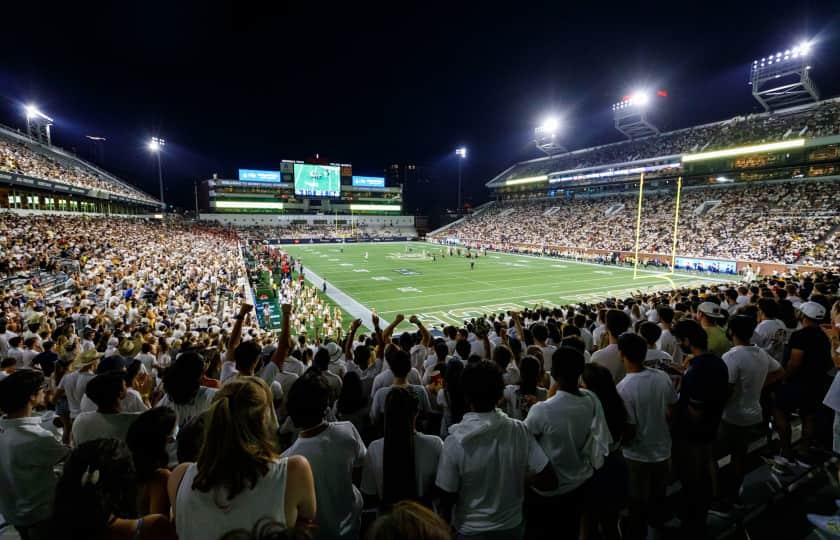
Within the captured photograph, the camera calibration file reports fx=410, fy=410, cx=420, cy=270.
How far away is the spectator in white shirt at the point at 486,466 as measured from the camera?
2.33 m

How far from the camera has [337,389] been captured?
4.54m

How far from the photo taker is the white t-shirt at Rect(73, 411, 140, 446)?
297 centimetres

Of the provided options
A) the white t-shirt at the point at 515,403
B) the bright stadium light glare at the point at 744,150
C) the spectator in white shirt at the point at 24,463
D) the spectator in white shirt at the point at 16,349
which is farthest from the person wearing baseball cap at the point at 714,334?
the bright stadium light glare at the point at 744,150

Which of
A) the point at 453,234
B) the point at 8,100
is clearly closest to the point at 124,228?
the point at 8,100

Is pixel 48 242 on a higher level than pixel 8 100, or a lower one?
lower

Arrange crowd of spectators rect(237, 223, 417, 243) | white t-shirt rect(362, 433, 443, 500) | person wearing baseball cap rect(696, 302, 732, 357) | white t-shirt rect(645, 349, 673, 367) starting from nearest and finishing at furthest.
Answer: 1. white t-shirt rect(362, 433, 443, 500)
2. white t-shirt rect(645, 349, 673, 367)
3. person wearing baseball cap rect(696, 302, 732, 357)
4. crowd of spectators rect(237, 223, 417, 243)

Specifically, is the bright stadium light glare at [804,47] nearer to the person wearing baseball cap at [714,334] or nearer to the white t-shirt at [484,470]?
the person wearing baseball cap at [714,334]

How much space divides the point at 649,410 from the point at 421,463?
2045mm

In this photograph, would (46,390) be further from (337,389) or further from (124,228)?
(124,228)

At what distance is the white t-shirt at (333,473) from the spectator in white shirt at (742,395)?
361 centimetres

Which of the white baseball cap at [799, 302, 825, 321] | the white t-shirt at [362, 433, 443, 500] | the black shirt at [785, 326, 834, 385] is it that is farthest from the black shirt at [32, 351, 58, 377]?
the white baseball cap at [799, 302, 825, 321]

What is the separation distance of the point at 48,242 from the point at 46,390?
897 inches

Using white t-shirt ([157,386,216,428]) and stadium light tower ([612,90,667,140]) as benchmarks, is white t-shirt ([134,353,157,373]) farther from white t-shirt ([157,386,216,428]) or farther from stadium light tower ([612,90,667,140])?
stadium light tower ([612,90,667,140])

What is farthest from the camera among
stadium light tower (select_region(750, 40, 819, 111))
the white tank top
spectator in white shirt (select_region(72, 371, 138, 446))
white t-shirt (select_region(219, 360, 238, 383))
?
stadium light tower (select_region(750, 40, 819, 111))
